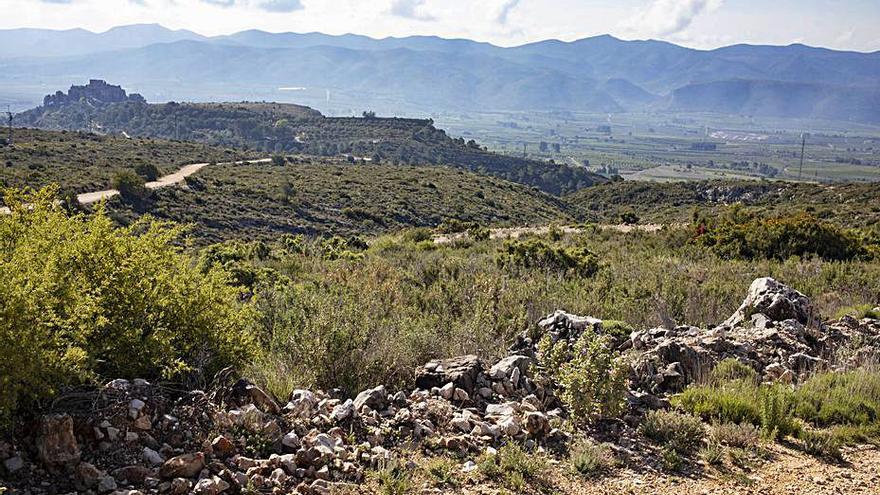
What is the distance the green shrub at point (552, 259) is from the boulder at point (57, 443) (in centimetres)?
923

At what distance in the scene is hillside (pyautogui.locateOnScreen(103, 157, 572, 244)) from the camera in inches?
1368

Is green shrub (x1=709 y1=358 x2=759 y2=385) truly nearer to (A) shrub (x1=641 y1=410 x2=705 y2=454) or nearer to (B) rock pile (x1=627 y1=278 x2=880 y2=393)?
(B) rock pile (x1=627 y1=278 x2=880 y2=393)

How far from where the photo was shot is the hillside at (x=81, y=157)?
120 ft

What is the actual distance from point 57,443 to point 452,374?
9.27 feet

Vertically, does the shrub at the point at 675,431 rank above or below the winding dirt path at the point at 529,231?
above

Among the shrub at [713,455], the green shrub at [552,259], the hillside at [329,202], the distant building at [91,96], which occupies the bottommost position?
the hillside at [329,202]

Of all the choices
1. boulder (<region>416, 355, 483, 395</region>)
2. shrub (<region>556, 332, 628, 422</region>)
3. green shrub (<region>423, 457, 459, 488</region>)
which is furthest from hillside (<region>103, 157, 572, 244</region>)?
green shrub (<region>423, 457, 459, 488</region>)

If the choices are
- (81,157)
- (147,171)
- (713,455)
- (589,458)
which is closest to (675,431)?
(713,455)

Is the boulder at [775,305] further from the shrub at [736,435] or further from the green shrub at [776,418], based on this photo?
the shrub at [736,435]

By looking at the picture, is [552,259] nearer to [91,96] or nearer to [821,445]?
[821,445]

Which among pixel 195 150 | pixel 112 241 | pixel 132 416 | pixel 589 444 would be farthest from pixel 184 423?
pixel 195 150

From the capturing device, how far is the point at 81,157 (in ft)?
162

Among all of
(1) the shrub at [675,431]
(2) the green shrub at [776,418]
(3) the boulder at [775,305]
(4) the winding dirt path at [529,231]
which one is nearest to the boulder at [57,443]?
(1) the shrub at [675,431]

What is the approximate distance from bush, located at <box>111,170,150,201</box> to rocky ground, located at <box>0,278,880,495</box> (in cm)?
3545
